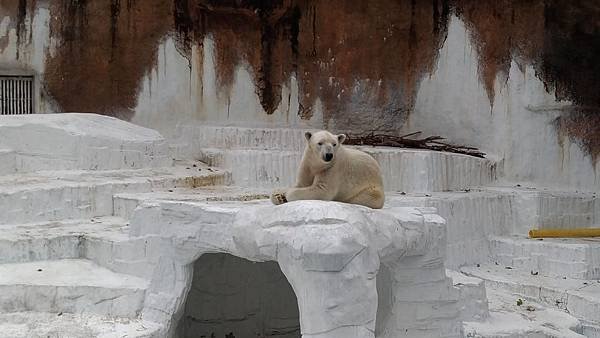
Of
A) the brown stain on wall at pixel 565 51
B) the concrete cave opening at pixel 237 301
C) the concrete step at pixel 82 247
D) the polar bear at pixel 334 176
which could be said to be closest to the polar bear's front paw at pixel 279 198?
the polar bear at pixel 334 176

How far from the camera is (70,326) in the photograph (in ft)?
24.8

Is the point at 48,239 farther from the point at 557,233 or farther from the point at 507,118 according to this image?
the point at 507,118

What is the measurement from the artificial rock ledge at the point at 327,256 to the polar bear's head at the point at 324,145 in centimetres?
44

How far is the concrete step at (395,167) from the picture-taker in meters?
13.3

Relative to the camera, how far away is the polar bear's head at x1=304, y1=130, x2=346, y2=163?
6.99 m

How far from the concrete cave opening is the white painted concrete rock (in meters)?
3.03

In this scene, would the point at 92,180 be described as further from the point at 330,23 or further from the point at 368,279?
the point at 330,23

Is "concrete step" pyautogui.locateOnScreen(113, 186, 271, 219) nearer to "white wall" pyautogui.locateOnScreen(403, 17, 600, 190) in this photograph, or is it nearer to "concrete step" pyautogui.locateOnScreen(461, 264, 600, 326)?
"concrete step" pyautogui.locateOnScreen(461, 264, 600, 326)

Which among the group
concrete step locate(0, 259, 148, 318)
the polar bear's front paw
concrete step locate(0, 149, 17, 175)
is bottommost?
concrete step locate(0, 259, 148, 318)

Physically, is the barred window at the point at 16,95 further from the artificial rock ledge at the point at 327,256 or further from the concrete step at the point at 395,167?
the artificial rock ledge at the point at 327,256

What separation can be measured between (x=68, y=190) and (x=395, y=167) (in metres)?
5.58

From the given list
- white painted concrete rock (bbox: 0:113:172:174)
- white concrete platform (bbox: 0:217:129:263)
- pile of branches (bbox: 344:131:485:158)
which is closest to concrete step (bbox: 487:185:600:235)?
pile of branches (bbox: 344:131:485:158)

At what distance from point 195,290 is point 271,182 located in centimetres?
423

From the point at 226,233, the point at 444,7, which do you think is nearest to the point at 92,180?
the point at 226,233
